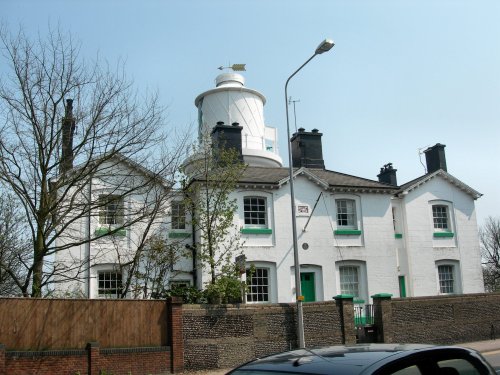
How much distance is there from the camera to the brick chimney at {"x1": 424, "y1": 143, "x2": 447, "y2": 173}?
33.2 metres

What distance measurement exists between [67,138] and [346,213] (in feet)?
51.9

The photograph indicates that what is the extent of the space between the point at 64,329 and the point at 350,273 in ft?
51.2

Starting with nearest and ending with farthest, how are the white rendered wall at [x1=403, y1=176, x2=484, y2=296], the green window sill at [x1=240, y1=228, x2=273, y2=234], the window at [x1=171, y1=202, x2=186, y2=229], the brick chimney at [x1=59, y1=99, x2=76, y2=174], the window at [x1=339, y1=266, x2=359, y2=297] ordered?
the brick chimney at [x1=59, y1=99, x2=76, y2=174] → the window at [x1=171, y1=202, x2=186, y2=229] → the green window sill at [x1=240, y1=228, x2=273, y2=234] → the window at [x1=339, y1=266, x2=359, y2=297] → the white rendered wall at [x1=403, y1=176, x2=484, y2=296]

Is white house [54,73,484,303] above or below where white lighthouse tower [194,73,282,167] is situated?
below

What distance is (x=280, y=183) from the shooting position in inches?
1086

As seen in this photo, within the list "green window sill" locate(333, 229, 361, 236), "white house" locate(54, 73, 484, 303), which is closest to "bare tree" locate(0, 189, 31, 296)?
"white house" locate(54, 73, 484, 303)

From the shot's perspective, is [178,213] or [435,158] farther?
[435,158]

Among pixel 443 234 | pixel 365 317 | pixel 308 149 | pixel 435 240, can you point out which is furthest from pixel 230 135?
pixel 443 234

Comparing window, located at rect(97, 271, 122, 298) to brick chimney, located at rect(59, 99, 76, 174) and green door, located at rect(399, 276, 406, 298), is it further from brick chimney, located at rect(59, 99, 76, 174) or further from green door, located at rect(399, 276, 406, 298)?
green door, located at rect(399, 276, 406, 298)

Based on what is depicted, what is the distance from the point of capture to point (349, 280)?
2839cm

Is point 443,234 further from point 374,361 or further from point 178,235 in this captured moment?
point 374,361

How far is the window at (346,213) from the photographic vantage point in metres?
29.0

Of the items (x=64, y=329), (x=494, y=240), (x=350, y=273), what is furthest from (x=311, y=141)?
(x=494, y=240)

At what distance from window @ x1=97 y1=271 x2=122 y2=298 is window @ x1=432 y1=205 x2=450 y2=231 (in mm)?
16873
